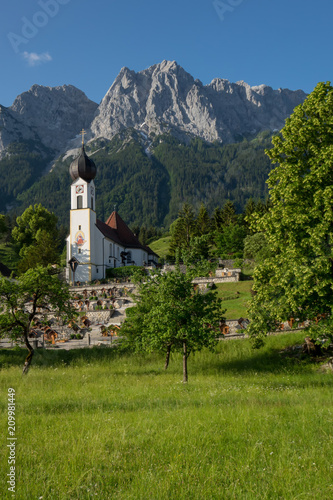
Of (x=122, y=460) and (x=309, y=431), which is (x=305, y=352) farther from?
(x=122, y=460)

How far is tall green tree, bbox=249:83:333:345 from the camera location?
1371cm

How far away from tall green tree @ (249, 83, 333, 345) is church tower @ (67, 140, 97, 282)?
1773 inches

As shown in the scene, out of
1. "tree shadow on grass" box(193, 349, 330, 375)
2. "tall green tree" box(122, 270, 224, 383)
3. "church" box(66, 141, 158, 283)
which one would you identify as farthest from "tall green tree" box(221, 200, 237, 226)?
"tall green tree" box(122, 270, 224, 383)

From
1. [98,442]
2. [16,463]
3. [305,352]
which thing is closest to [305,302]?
[305,352]

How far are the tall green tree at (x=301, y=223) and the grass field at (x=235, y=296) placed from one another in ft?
38.1

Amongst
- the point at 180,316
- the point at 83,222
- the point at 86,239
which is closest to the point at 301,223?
the point at 180,316

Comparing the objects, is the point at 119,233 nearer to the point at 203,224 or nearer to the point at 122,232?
the point at 122,232

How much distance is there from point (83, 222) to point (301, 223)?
2003 inches

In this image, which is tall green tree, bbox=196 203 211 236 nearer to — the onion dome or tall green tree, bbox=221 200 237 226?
tall green tree, bbox=221 200 237 226

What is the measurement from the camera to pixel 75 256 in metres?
60.0

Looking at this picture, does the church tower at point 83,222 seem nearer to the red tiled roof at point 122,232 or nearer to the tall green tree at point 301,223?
the red tiled roof at point 122,232

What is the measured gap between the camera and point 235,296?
116 feet

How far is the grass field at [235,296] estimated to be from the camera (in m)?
28.7

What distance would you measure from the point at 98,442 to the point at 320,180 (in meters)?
12.2
